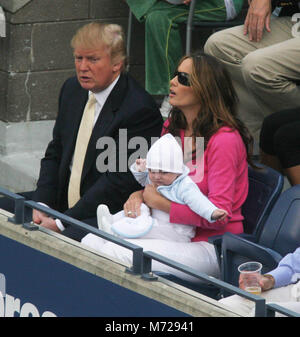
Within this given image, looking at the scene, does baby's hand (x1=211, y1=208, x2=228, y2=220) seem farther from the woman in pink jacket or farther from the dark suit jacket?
the dark suit jacket

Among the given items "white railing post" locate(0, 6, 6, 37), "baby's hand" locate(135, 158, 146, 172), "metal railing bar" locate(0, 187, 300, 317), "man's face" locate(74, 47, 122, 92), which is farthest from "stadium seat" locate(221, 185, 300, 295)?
"white railing post" locate(0, 6, 6, 37)

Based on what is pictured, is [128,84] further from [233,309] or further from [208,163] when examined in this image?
[233,309]

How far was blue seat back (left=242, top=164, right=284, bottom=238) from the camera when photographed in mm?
4605

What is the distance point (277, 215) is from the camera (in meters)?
4.47

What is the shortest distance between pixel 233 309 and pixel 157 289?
318 mm

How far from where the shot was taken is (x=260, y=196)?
474 centimetres

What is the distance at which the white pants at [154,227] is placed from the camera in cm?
460

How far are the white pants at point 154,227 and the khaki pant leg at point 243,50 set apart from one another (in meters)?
1.13

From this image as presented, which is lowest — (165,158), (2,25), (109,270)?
(109,270)

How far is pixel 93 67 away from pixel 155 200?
778mm

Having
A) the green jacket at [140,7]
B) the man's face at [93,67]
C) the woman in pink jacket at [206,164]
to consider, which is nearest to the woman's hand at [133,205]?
the woman in pink jacket at [206,164]

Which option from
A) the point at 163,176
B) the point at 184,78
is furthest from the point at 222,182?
the point at 184,78

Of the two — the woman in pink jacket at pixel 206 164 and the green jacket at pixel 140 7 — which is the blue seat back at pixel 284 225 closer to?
the woman in pink jacket at pixel 206 164

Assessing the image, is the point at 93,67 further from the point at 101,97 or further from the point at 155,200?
the point at 155,200
